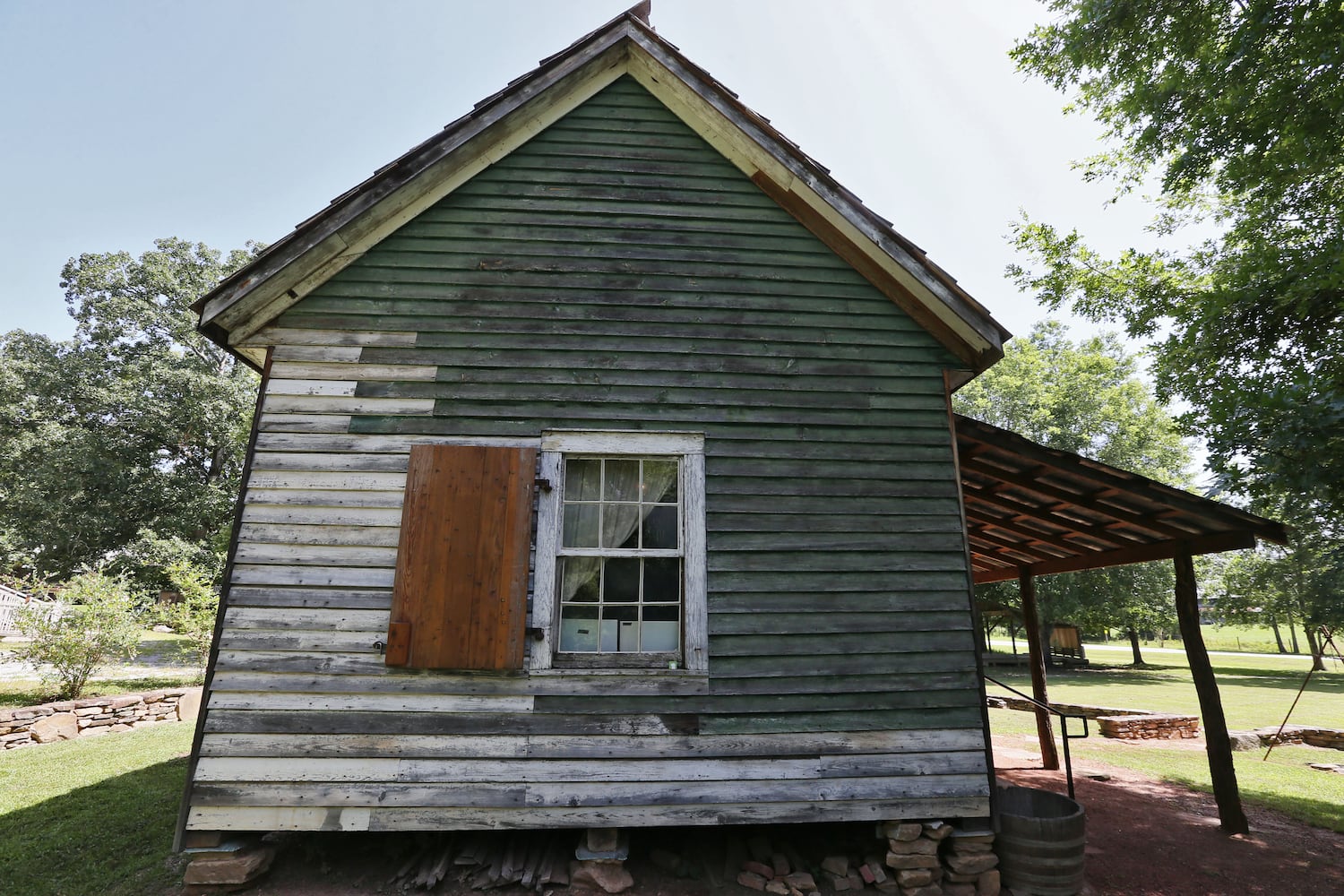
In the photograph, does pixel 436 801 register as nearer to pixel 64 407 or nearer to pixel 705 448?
pixel 705 448

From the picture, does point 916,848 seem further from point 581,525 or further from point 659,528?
point 581,525

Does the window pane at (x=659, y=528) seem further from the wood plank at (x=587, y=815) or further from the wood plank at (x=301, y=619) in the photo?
the wood plank at (x=301, y=619)

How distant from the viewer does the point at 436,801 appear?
13.9 feet

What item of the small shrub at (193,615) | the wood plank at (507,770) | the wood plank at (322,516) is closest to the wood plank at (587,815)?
the wood plank at (507,770)

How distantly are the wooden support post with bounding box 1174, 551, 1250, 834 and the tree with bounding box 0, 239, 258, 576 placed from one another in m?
30.1

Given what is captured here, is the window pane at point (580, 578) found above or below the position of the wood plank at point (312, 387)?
below

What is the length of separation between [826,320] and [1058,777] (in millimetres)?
6815

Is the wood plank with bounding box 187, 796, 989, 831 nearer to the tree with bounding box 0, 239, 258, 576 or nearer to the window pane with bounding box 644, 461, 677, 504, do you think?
the window pane with bounding box 644, 461, 677, 504

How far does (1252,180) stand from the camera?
9.16 m

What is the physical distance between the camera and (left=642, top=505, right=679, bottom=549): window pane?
491 cm

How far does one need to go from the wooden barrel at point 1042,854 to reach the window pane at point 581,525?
3706 mm

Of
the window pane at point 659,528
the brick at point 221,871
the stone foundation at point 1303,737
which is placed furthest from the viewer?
the stone foundation at point 1303,737

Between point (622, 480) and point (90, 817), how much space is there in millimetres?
6090

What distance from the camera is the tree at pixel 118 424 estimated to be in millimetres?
26047
